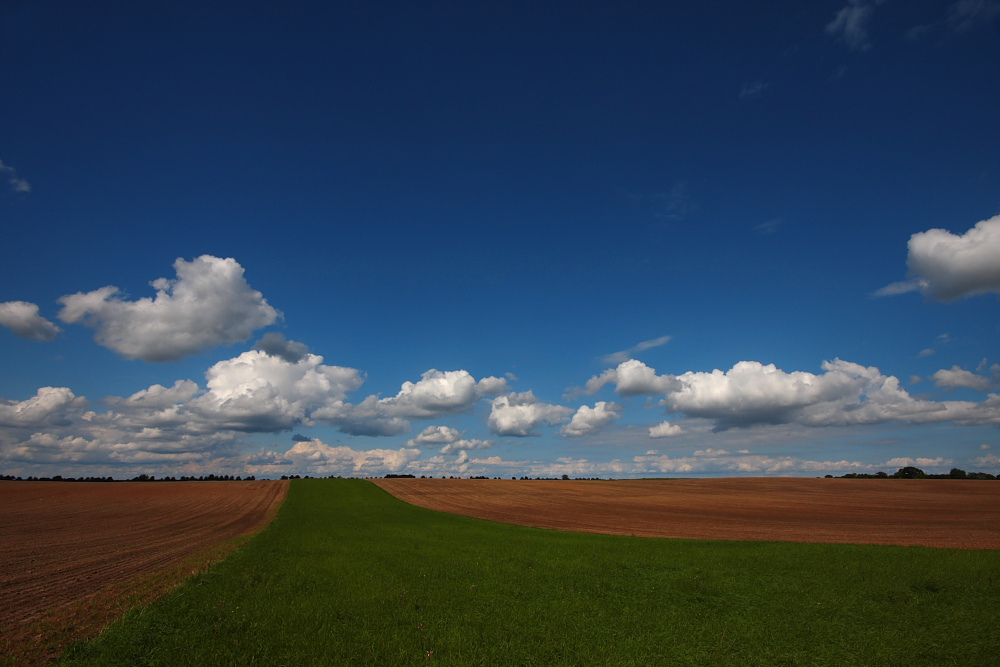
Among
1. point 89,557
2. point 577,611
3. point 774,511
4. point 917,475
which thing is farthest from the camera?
point 917,475

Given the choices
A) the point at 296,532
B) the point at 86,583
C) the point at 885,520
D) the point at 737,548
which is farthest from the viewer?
the point at 885,520

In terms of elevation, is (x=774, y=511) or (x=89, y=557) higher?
(x=89, y=557)

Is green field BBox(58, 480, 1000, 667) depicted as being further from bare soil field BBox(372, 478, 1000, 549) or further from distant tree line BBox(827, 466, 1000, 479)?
distant tree line BBox(827, 466, 1000, 479)

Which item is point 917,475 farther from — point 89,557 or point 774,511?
point 89,557

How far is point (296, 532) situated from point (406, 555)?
15255mm

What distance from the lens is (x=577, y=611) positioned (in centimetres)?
1441

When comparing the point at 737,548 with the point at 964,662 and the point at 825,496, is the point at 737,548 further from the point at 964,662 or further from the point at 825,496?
the point at 825,496

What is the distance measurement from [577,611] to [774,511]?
58.9 meters

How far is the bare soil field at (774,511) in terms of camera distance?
38188 millimetres

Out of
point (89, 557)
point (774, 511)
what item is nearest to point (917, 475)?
point (774, 511)

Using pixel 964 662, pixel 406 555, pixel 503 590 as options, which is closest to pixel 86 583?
pixel 406 555

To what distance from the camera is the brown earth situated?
14.4 meters

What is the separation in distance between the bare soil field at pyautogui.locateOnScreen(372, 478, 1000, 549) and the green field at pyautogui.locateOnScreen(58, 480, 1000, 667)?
1603 centimetres

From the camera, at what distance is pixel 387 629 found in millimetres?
12656
